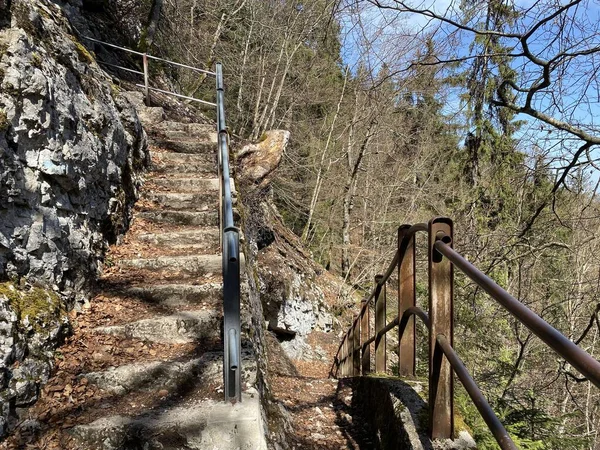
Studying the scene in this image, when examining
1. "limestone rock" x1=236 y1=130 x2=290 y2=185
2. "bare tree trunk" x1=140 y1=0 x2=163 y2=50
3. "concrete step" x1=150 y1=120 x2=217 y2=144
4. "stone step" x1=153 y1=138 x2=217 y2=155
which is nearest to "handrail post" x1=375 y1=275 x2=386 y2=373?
"stone step" x1=153 y1=138 x2=217 y2=155

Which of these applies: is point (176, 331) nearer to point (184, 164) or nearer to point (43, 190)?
point (43, 190)

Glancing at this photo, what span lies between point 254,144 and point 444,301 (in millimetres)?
6564

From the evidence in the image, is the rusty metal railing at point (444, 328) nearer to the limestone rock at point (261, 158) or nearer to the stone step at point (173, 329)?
the stone step at point (173, 329)

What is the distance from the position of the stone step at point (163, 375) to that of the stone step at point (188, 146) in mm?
3506

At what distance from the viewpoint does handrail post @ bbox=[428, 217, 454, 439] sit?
182 cm

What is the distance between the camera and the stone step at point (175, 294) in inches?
122

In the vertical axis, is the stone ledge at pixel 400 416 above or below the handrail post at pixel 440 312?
below

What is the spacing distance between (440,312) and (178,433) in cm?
135

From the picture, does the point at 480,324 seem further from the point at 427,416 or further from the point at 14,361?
the point at 14,361

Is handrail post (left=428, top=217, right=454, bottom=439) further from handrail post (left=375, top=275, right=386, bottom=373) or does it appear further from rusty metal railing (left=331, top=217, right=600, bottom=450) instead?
handrail post (left=375, top=275, right=386, bottom=373)

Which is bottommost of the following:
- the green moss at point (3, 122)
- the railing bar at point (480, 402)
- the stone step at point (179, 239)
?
the railing bar at point (480, 402)

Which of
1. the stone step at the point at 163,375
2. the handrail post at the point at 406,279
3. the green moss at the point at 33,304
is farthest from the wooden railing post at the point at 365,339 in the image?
the green moss at the point at 33,304

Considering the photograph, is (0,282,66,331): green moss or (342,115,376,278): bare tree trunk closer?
(0,282,66,331): green moss

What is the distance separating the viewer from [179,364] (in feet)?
8.06
